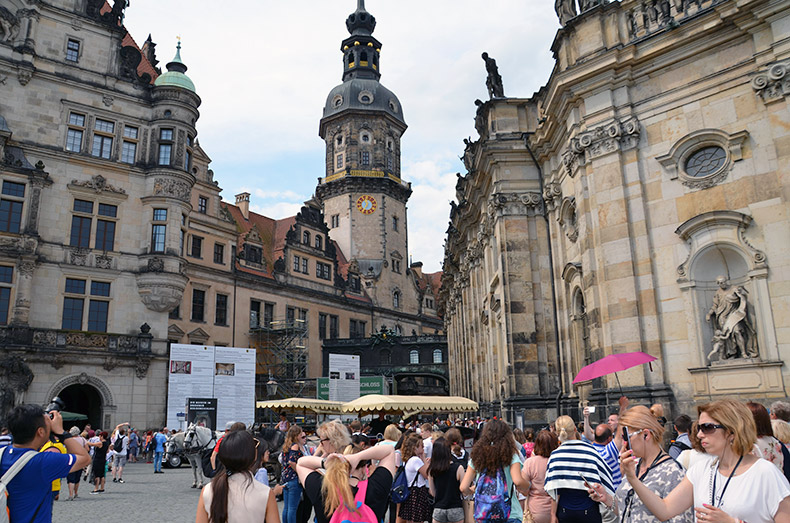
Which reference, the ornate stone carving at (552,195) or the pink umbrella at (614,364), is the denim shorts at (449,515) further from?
the ornate stone carving at (552,195)

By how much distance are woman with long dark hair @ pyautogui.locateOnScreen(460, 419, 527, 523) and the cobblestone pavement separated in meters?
7.78

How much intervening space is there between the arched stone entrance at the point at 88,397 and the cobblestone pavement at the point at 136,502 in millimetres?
11911

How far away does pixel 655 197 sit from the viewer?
16.2 m

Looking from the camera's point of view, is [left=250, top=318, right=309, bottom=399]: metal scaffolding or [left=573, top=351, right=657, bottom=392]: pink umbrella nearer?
[left=573, top=351, right=657, bottom=392]: pink umbrella

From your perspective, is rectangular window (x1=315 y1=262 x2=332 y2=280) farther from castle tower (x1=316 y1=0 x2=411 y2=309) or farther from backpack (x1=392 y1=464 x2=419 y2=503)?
backpack (x1=392 y1=464 x2=419 y2=503)

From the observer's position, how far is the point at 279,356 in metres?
50.1

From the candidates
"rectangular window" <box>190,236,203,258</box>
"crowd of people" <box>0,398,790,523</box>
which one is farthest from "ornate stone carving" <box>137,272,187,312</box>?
"crowd of people" <box>0,398,790,523</box>

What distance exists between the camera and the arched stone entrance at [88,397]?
3162cm

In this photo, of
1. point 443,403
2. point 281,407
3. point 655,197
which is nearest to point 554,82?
point 655,197

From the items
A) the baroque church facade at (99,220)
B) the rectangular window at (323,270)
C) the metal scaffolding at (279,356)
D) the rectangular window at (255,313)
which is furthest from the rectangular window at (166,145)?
the rectangular window at (323,270)

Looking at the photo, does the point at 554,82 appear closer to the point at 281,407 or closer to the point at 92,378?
the point at 281,407

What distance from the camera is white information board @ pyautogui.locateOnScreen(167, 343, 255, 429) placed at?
3064 centimetres

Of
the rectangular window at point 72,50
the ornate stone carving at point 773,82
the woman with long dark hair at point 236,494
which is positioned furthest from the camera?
the rectangular window at point 72,50

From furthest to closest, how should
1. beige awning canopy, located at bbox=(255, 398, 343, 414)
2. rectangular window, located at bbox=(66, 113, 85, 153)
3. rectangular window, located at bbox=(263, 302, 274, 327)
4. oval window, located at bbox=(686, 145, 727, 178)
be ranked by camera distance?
1. rectangular window, located at bbox=(263, 302, 274, 327)
2. rectangular window, located at bbox=(66, 113, 85, 153)
3. beige awning canopy, located at bbox=(255, 398, 343, 414)
4. oval window, located at bbox=(686, 145, 727, 178)
